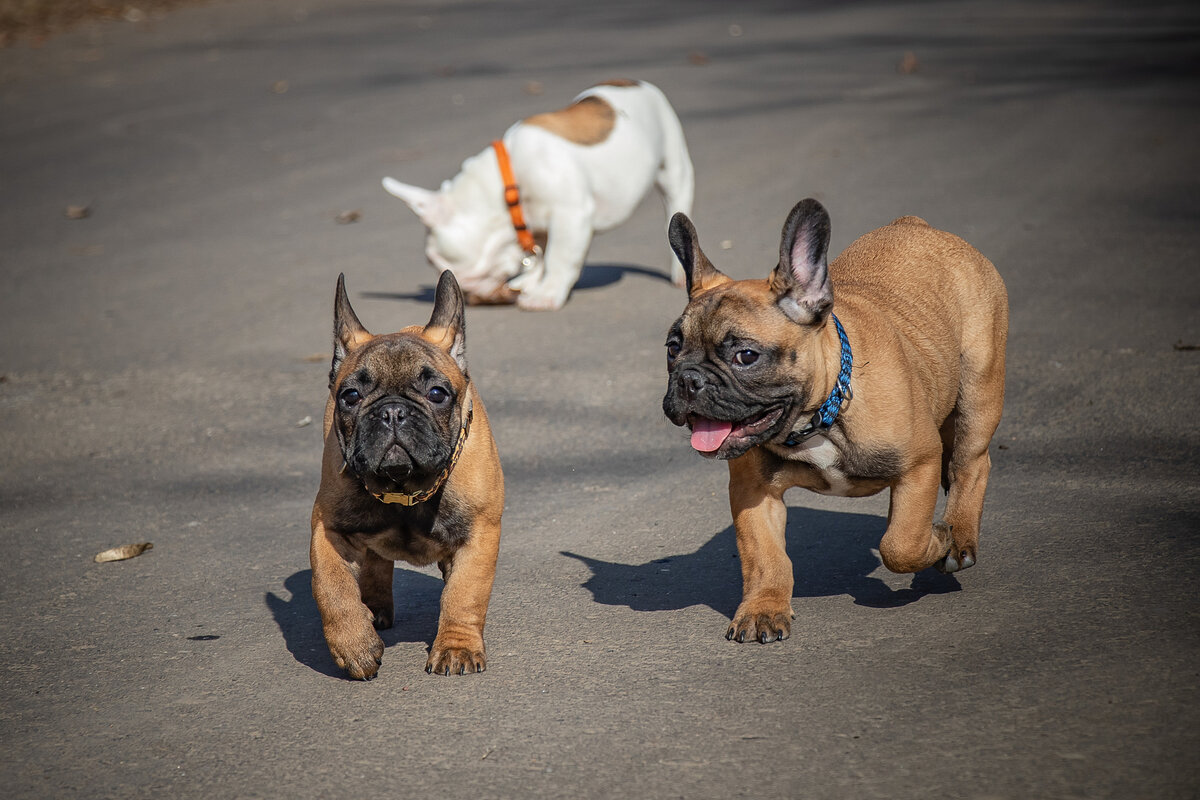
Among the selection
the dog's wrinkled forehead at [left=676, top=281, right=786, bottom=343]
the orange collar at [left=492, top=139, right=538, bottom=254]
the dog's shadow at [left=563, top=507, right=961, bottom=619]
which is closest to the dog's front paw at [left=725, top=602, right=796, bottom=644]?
the dog's shadow at [left=563, top=507, right=961, bottom=619]

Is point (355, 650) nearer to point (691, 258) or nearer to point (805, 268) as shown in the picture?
point (691, 258)

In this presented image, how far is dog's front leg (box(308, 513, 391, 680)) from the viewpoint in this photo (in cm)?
446

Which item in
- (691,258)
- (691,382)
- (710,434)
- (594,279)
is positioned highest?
(691,258)

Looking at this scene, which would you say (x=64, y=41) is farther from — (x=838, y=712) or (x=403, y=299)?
(x=838, y=712)

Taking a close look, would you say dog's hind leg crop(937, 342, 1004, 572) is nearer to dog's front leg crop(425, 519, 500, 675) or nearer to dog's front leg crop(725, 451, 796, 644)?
dog's front leg crop(725, 451, 796, 644)

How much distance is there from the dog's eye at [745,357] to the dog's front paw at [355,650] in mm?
1611

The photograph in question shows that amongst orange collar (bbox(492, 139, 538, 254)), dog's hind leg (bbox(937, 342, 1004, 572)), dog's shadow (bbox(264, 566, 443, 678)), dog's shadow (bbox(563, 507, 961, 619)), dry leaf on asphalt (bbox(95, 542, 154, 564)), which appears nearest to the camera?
dog's shadow (bbox(264, 566, 443, 678))

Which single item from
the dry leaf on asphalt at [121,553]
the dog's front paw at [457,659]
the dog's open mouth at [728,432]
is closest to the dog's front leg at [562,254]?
the dry leaf on asphalt at [121,553]

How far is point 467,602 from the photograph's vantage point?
181 inches

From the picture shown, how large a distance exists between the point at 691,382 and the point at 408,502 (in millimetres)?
1074

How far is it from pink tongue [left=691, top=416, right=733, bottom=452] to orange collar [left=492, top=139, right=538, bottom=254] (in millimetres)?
5472

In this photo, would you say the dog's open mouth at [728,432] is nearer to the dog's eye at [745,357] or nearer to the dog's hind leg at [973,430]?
the dog's eye at [745,357]

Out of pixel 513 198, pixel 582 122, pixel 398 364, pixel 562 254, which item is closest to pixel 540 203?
pixel 513 198

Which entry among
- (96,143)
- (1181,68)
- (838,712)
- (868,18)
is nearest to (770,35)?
(868,18)
